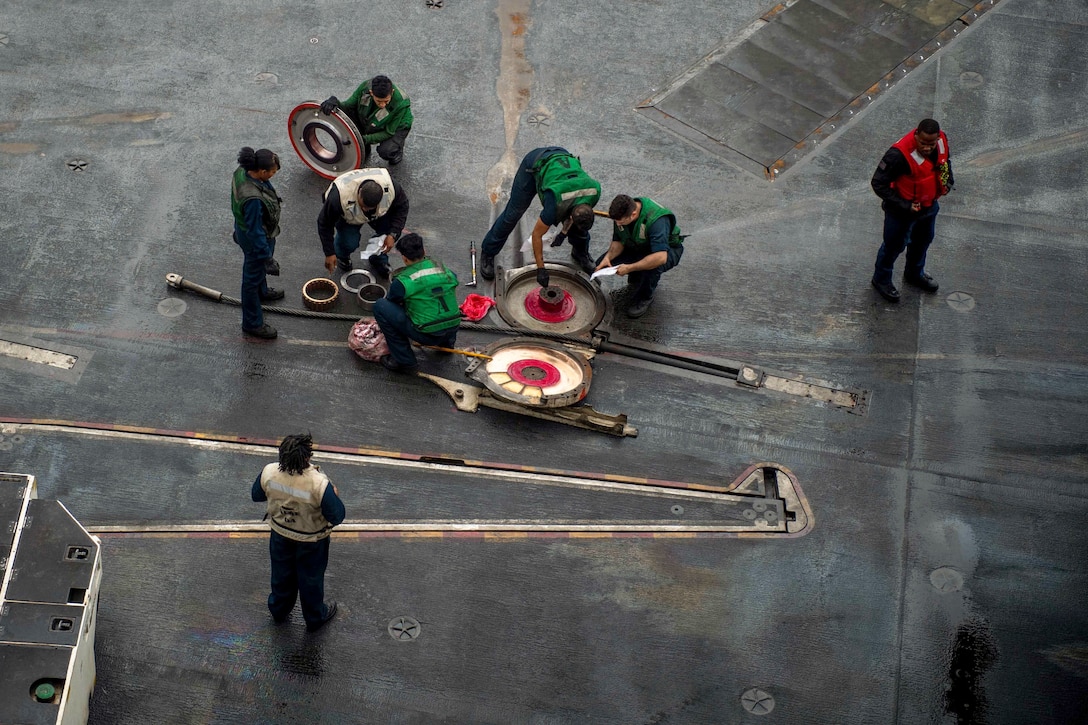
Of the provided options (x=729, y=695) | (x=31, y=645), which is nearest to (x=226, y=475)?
(x=31, y=645)

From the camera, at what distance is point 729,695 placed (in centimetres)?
744

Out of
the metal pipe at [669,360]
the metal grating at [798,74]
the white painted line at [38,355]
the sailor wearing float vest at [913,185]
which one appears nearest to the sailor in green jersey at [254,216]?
the white painted line at [38,355]

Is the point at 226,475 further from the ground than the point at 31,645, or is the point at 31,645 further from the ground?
the point at 226,475

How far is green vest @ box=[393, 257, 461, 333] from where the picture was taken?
8.87 meters

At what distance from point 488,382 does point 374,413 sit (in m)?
0.90

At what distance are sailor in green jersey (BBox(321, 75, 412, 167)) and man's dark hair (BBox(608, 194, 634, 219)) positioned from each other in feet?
7.94

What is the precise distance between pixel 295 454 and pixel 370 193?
11.0ft

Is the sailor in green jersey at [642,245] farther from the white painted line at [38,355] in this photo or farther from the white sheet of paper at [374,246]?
the white painted line at [38,355]

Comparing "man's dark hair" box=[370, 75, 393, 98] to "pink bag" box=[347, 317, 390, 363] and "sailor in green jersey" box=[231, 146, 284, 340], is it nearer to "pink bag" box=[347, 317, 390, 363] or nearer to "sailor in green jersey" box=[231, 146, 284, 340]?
"sailor in green jersey" box=[231, 146, 284, 340]

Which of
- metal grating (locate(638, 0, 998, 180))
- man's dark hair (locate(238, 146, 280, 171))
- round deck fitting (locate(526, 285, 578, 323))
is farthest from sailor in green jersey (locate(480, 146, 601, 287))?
metal grating (locate(638, 0, 998, 180))

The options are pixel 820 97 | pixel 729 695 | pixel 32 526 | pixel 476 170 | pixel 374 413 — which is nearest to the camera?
pixel 32 526

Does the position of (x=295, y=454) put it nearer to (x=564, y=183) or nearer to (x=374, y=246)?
(x=374, y=246)

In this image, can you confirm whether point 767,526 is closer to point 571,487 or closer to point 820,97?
point 571,487

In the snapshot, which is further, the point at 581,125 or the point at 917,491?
the point at 581,125
